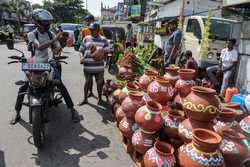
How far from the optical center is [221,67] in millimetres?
7379

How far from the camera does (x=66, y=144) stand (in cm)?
384

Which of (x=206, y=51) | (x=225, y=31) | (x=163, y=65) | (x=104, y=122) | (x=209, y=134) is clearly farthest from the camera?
(x=225, y=31)

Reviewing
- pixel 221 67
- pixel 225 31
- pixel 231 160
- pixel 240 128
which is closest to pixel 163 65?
pixel 221 67

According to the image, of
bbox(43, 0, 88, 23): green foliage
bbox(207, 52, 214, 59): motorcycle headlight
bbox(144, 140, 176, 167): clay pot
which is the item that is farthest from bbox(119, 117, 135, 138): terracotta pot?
bbox(43, 0, 88, 23): green foliage

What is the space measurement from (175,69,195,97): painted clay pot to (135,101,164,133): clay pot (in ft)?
2.26

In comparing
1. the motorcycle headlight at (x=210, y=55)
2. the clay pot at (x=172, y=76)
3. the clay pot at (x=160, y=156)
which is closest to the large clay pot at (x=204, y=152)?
the clay pot at (x=160, y=156)

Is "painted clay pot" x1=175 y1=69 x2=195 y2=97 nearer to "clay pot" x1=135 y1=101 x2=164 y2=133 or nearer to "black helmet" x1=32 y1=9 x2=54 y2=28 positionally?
"clay pot" x1=135 y1=101 x2=164 y2=133

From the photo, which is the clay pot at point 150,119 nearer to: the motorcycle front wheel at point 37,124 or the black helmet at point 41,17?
the motorcycle front wheel at point 37,124

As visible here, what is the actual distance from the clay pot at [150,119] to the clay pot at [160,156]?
20 centimetres

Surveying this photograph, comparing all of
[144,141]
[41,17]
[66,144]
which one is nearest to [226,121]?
[144,141]

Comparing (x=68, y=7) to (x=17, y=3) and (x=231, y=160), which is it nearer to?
(x=17, y=3)

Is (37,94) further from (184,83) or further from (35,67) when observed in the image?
(184,83)

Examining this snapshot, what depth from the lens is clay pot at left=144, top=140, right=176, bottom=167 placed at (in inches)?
106

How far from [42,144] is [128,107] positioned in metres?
1.40
